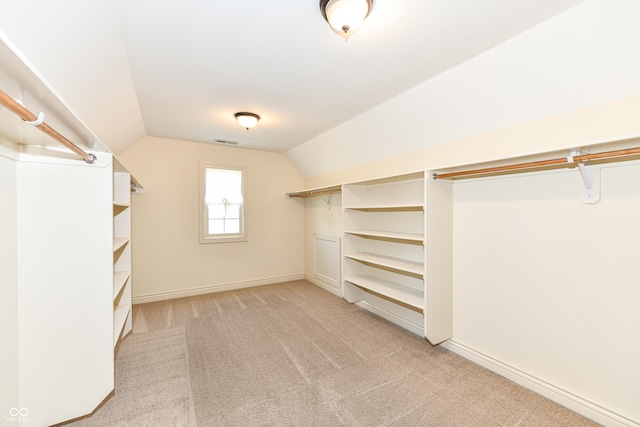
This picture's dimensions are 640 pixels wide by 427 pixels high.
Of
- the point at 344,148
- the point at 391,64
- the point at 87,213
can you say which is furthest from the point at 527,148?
the point at 87,213

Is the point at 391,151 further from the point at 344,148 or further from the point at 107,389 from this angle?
the point at 107,389

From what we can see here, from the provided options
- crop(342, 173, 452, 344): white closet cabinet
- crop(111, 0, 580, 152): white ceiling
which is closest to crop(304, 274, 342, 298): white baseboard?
crop(342, 173, 452, 344): white closet cabinet

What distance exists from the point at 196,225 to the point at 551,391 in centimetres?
454

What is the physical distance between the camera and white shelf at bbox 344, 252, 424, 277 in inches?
98.8

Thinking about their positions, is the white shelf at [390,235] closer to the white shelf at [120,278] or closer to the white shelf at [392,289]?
the white shelf at [392,289]

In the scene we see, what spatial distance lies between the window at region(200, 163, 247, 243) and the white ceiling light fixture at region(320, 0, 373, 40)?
3.49 metres

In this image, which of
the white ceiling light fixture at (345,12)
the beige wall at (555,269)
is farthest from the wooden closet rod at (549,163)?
the white ceiling light fixture at (345,12)

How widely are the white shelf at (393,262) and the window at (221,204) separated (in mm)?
2217

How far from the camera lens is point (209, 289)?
14.2 feet

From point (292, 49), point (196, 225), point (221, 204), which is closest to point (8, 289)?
point (292, 49)

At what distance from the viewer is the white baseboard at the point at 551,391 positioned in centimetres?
160

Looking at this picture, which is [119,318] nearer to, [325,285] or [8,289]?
[8,289]

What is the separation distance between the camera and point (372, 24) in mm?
1585

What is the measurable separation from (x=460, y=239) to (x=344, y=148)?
1.97 m
